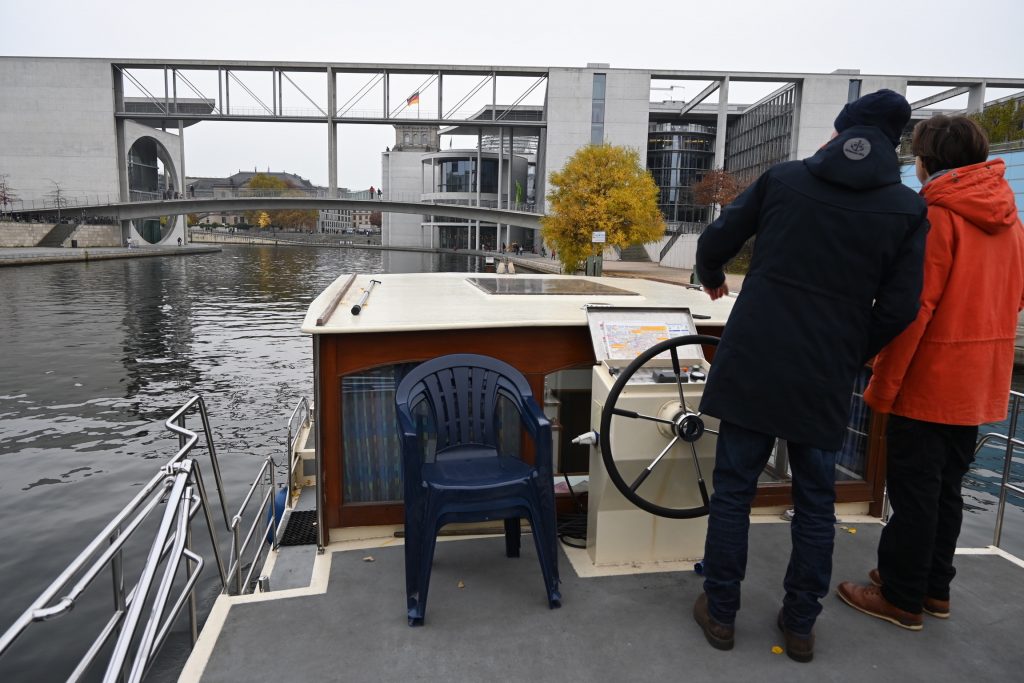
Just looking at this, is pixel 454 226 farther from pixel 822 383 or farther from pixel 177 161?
pixel 822 383

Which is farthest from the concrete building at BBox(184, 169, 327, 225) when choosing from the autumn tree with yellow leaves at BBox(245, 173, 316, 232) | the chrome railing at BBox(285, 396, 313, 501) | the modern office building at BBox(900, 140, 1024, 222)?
the chrome railing at BBox(285, 396, 313, 501)

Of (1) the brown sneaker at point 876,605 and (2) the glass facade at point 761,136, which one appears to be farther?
(2) the glass facade at point 761,136

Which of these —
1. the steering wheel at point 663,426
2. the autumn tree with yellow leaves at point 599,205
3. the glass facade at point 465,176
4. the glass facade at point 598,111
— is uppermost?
the glass facade at point 598,111

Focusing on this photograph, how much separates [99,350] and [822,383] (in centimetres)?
1904

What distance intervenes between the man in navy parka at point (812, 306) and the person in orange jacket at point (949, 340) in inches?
10.4

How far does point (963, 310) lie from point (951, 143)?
0.65m

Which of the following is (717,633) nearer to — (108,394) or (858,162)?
(858,162)

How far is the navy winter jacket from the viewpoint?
2.41 meters

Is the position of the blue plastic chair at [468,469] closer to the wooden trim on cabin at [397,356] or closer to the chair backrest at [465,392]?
the chair backrest at [465,392]

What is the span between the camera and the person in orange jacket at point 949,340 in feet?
8.70

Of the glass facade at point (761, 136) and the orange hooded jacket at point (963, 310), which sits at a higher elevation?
the glass facade at point (761, 136)

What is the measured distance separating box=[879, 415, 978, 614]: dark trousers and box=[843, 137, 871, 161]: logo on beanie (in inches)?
43.3

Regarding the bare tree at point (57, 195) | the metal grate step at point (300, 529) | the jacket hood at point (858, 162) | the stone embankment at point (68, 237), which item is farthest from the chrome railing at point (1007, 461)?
the bare tree at point (57, 195)

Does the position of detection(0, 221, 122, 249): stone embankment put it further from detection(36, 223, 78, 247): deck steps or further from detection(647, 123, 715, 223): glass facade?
detection(647, 123, 715, 223): glass facade
